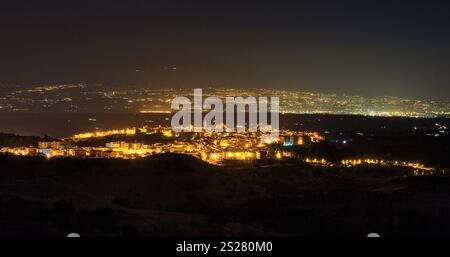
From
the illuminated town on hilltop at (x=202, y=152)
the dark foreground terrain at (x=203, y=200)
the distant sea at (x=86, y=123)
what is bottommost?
the dark foreground terrain at (x=203, y=200)

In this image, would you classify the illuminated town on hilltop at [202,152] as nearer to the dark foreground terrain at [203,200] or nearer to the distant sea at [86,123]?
the dark foreground terrain at [203,200]

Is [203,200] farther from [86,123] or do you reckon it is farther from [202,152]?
[86,123]

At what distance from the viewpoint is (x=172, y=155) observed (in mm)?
41094

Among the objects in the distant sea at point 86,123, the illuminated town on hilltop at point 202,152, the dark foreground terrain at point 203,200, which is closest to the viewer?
the dark foreground terrain at point 203,200

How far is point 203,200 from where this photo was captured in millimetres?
26594

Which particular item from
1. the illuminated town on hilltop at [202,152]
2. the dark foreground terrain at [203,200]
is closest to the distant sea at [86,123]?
the illuminated town on hilltop at [202,152]

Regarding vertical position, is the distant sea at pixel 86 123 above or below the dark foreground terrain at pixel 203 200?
above

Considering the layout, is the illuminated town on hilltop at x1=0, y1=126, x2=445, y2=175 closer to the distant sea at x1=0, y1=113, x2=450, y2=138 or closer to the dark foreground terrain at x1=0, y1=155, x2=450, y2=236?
the dark foreground terrain at x1=0, y1=155, x2=450, y2=236

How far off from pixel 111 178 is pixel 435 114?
165 metres

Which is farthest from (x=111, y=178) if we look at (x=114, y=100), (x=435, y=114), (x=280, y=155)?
(x=435, y=114)

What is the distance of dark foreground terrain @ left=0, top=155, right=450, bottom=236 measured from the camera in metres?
17.9

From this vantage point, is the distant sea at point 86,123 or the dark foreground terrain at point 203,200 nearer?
the dark foreground terrain at point 203,200

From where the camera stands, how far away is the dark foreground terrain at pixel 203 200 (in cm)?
1789
